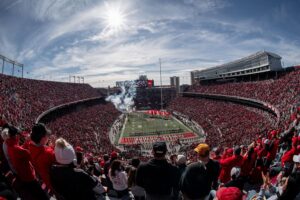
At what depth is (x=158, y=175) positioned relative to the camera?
4.54m

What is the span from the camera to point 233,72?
227 ft

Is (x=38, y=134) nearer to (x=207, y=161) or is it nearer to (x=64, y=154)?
(x=64, y=154)

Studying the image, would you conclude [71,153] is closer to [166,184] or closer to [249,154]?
[166,184]

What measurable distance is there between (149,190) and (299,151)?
13.5 ft

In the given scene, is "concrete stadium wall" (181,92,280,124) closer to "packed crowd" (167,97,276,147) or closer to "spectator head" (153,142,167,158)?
"packed crowd" (167,97,276,147)

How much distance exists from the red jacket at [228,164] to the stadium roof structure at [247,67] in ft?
163

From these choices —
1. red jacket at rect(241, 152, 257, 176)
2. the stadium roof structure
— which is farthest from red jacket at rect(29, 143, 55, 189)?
the stadium roof structure

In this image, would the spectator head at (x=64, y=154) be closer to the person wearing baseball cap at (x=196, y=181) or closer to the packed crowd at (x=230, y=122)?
the person wearing baseball cap at (x=196, y=181)

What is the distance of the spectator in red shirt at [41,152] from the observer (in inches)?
178

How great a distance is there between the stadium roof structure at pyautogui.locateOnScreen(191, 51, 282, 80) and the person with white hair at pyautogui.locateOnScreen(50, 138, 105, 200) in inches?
2109

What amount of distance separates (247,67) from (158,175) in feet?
204

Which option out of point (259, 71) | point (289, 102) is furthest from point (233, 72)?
point (289, 102)

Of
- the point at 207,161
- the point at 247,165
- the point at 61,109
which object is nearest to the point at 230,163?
the point at 247,165

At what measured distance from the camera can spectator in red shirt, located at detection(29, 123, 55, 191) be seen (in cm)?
452
